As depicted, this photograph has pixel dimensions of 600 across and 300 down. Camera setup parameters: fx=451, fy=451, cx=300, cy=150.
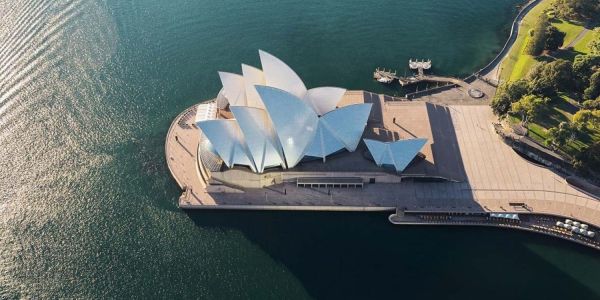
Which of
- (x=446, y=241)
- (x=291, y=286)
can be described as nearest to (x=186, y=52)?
(x=291, y=286)

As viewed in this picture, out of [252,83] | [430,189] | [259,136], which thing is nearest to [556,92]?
[430,189]

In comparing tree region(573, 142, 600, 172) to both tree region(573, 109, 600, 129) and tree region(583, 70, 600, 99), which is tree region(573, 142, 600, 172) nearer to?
tree region(573, 109, 600, 129)

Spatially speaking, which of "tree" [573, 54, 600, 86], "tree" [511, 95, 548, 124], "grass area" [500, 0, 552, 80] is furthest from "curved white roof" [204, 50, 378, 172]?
"tree" [573, 54, 600, 86]

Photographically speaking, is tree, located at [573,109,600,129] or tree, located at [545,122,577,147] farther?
tree, located at [573,109,600,129]

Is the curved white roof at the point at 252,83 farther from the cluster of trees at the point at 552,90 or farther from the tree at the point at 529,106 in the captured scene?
the tree at the point at 529,106

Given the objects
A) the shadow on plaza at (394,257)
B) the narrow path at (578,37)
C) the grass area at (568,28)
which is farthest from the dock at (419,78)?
the shadow on plaza at (394,257)

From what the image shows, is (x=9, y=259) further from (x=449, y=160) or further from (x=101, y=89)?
(x=449, y=160)

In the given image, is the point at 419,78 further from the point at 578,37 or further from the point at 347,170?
the point at 578,37
